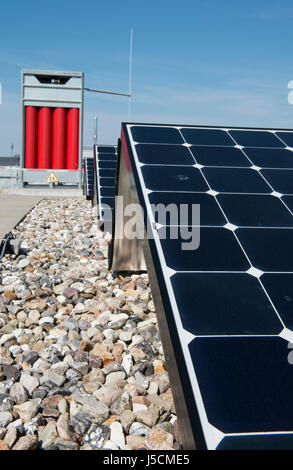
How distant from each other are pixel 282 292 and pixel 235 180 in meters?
1.53

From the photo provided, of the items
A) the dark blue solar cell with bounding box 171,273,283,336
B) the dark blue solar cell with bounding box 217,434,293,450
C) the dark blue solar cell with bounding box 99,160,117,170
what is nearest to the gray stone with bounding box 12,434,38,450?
the dark blue solar cell with bounding box 171,273,283,336

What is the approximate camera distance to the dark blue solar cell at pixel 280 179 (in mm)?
3758

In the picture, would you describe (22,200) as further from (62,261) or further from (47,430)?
(47,430)

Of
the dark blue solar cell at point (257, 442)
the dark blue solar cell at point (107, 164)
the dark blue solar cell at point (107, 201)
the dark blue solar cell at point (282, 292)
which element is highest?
the dark blue solar cell at point (107, 164)

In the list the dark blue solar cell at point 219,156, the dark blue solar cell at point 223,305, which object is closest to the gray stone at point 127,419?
the dark blue solar cell at point 223,305

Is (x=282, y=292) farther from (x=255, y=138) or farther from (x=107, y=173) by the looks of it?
(x=107, y=173)

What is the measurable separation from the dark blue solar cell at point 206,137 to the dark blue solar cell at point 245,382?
2878 mm

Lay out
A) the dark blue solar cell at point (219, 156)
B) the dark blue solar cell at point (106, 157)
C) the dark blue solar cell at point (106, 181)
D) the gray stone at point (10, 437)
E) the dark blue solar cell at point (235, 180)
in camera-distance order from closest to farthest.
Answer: the gray stone at point (10, 437) → the dark blue solar cell at point (235, 180) → the dark blue solar cell at point (219, 156) → the dark blue solar cell at point (106, 181) → the dark blue solar cell at point (106, 157)

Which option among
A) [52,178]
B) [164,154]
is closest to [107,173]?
[164,154]

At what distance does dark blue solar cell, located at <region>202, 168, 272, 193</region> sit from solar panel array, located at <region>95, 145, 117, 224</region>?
204 inches

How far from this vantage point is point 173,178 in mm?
3719

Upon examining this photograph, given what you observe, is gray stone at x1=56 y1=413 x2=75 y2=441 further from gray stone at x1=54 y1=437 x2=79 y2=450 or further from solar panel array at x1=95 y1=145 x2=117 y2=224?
solar panel array at x1=95 y1=145 x2=117 y2=224

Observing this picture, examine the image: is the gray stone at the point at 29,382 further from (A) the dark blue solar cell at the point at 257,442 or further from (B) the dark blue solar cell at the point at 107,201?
(B) the dark blue solar cell at the point at 107,201

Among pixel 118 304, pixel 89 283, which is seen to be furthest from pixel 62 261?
pixel 118 304
